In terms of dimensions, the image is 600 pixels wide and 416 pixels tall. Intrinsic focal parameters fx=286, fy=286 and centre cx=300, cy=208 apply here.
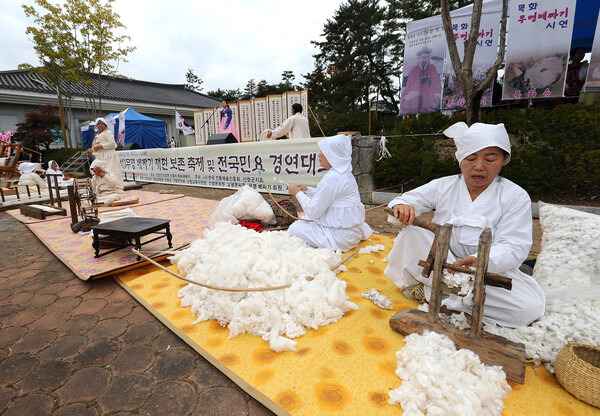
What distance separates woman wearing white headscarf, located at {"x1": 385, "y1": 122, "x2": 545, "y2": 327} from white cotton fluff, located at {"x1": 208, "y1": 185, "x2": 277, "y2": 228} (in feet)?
7.67

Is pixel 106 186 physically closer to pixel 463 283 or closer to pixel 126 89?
pixel 463 283

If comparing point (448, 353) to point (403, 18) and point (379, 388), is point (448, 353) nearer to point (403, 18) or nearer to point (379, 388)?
point (379, 388)

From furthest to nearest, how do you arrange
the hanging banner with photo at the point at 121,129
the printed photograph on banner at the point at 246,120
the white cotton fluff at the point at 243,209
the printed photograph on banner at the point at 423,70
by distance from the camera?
the hanging banner with photo at the point at 121,129, the printed photograph on banner at the point at 246,120, the printed photograph on banner at the point at 423,70, the white cotton fluff at the point at 243,209

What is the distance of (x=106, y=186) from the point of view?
22.0 ft

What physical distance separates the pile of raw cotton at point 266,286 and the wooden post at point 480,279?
839 millimetres

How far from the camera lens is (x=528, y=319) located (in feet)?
5.77

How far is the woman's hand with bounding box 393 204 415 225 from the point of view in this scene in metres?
1.95

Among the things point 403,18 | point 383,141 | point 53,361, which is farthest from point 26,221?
point 403,18

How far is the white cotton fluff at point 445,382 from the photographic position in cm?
127

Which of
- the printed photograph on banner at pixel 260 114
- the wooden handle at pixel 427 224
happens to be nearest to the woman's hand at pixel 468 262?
the wooden handle at pixel 427 224

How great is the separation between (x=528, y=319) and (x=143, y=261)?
11.1ft

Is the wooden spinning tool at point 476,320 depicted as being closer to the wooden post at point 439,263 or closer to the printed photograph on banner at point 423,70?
the wooden post at point 439,263

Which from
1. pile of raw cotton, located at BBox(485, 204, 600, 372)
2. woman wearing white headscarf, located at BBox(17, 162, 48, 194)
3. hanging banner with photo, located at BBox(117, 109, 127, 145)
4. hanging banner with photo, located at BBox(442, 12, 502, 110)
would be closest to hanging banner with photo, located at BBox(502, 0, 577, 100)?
hanging banner with photo, located at BBox(442, 12, 502, 110)

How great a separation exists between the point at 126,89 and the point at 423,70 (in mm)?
23790
